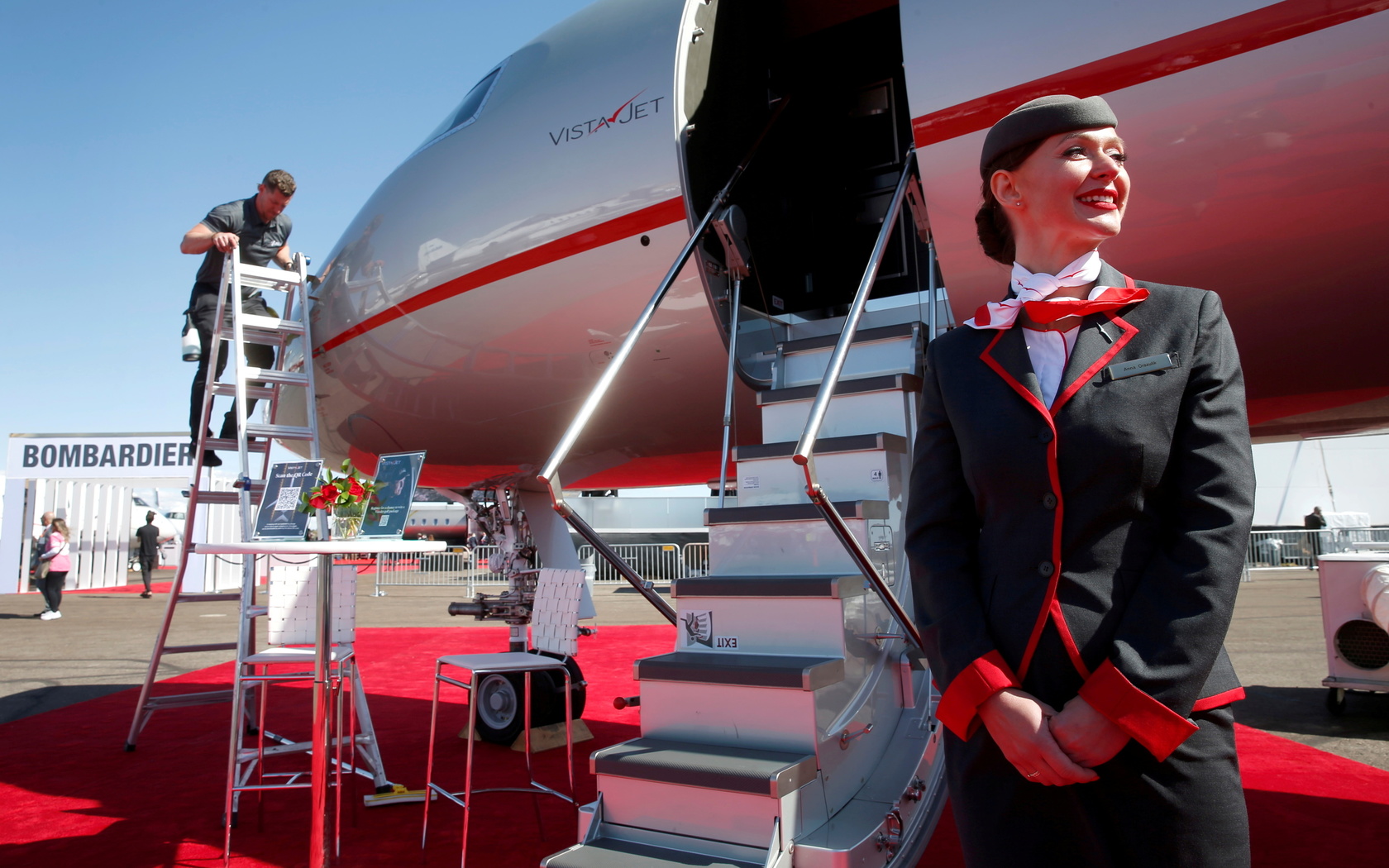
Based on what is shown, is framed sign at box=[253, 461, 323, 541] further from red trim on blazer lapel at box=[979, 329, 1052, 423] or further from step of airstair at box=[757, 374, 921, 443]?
red trim on blazer lapel at box=[979, 329, 1052, 423]

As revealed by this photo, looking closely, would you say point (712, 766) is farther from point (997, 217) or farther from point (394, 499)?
point (997, 217)

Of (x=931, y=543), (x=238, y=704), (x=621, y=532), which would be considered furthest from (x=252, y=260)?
(x=621, y=532)

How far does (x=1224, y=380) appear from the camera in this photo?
1.14 metres

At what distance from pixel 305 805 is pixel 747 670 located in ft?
8.36

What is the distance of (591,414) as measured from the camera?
312 centimetres

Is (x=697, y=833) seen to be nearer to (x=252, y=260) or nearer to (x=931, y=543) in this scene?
(x=931, y=543)

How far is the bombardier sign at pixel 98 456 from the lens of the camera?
61.6 feet

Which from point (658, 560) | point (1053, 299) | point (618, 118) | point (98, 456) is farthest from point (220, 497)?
point (98, 456)

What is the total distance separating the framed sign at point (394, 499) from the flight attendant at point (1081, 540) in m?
1.87

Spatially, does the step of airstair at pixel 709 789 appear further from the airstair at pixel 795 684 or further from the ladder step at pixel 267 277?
the ladder step at pixel 267 277

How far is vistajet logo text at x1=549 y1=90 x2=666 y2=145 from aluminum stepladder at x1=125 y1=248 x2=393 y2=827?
1.66 metres

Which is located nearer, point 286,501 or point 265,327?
point 286,501

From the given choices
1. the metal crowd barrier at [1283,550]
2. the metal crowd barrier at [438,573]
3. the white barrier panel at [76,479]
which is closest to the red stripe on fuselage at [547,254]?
the metal crowd barrier at [438,573]

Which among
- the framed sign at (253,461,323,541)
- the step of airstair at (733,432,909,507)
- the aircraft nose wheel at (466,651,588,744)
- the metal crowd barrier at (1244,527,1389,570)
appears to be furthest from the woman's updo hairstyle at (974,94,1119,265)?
the metal crowd barrier at (1244,527,1389,570)
